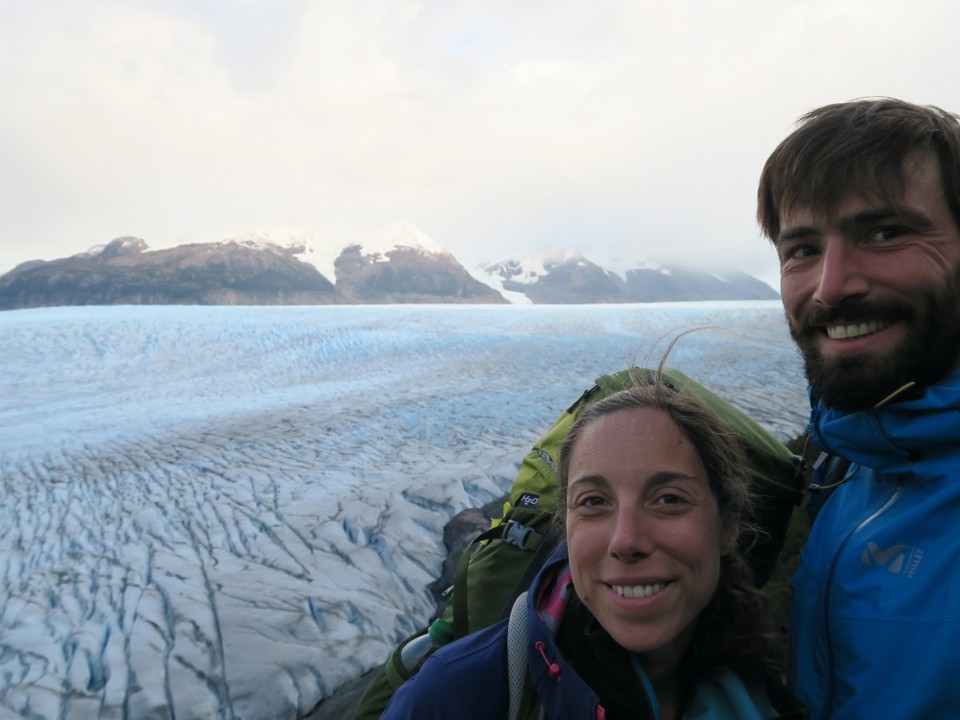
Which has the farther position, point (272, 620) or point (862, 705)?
point (272, 620)

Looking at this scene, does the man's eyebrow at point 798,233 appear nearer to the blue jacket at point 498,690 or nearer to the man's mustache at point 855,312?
the man's mustache at point 855,312

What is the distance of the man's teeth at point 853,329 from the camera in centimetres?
104

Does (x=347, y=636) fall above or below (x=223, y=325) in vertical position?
below

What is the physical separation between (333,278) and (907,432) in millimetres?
51210

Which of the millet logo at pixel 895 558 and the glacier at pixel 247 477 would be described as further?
the glacier at pixel 247 477

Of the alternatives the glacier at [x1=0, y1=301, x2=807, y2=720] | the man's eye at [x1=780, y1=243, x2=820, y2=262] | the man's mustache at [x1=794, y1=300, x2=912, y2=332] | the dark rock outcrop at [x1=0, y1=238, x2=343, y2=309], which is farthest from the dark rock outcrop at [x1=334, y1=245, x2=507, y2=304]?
the man's mustache at [x1=794, y1=300, x2=912, y2=332]

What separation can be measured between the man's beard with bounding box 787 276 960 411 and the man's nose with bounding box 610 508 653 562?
0.45 meters

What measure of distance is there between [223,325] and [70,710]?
6219 mm

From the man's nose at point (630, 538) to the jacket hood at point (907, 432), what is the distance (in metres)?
0.43

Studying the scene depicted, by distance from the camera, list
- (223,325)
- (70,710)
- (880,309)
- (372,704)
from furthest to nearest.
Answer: (223,325)
(70,710)
(372,704)
(880,309)

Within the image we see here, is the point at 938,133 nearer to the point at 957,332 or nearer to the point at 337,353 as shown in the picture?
the point at 957,332

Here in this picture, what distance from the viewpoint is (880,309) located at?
1.03 metres

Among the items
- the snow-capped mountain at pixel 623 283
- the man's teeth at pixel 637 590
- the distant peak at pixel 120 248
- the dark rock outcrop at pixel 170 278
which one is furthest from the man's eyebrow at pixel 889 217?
the snow-capped mountain at pixel 623 283

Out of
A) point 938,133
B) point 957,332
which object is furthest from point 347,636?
point 938,133
